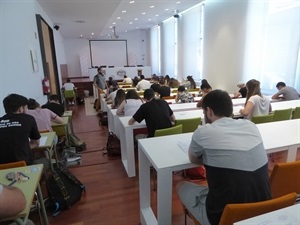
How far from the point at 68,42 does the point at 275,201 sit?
15.4 m

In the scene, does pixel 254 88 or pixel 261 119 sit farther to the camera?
pixel 254 88

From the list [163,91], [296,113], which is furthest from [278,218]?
[163,91]

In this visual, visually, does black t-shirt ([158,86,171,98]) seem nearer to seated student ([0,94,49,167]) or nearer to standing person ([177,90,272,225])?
seated student ([0,94,49,167])

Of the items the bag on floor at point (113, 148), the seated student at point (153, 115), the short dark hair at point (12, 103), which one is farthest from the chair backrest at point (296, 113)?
the short dark hair at point (12, 103)

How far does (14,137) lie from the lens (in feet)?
6.09

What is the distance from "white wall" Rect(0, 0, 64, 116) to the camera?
2.77m

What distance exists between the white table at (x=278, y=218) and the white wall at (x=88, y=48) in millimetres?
14356

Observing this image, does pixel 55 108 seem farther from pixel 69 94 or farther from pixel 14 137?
pixel 69 94

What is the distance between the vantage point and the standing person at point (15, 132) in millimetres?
1839

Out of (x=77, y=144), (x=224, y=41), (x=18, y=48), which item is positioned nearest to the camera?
(x=18, y=48)

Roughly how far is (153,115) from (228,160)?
141 centimetres

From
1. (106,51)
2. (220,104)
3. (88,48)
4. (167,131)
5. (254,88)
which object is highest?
(88,48)

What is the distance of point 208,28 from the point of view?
710cm

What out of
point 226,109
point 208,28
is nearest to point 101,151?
point 226,109
